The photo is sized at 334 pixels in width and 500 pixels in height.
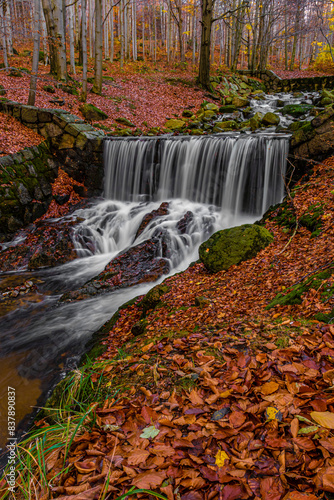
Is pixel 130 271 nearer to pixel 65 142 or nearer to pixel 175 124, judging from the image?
pixel 65 142

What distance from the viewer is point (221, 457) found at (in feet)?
4.65

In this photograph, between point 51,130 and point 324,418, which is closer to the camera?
point 324,418

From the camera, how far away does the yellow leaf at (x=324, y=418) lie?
4.61ft

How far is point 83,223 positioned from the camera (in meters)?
10.1

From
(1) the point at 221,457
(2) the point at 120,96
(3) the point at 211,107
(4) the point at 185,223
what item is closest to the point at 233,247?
(4) the point at 185,223

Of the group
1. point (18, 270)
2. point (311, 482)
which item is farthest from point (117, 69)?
point (311, 482)

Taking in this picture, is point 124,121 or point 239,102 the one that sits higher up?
point 239,102

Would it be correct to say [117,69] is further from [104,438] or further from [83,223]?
[104,438]

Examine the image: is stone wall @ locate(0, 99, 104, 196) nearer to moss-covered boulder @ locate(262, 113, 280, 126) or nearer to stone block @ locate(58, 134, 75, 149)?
stone block @ locate(58, 134, 75, 149)

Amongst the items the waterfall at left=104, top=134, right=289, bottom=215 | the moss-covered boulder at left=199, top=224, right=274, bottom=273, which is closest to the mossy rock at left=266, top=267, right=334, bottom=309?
the moss-covered boulder at left=199, top=224, right=274, bottom=273

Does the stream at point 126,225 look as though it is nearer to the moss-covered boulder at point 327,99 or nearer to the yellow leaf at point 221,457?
the yellow leaf at point 221,457

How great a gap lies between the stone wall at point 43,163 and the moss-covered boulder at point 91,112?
1.87m

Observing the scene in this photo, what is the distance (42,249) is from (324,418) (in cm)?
881

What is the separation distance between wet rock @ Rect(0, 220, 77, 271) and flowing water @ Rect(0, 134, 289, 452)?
299 millimetres
